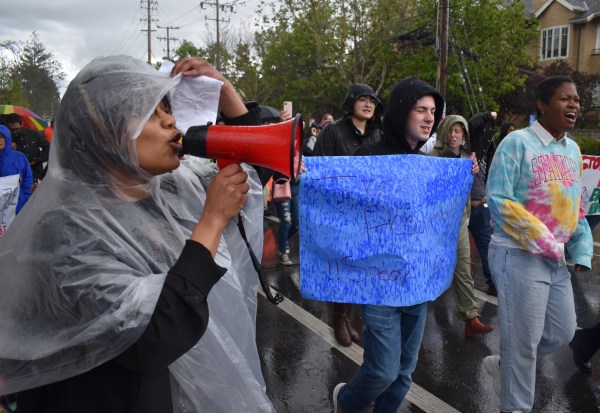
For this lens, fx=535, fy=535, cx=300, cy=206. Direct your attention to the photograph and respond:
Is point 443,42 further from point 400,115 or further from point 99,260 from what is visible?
point 99,260

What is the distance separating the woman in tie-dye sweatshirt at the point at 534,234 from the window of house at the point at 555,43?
34.4 m

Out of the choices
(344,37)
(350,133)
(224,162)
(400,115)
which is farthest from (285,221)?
(344,37)

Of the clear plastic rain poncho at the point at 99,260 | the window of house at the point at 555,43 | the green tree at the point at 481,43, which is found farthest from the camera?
the window of house at the point at 555,43

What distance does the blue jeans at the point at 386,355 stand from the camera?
2463 mm

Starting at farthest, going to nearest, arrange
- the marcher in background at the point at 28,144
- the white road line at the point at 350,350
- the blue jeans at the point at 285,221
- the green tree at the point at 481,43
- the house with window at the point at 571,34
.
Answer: the house with window at the point at 571,34 < the green tree at the point at 481,43 < the marcher in background at the point at 28,144 < the blue jeans at the point at 285,221 < the white road line at the point at 350,350

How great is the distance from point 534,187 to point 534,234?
0.26m

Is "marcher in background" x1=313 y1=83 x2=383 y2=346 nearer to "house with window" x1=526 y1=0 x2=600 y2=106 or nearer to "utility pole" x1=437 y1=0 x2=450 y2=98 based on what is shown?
"utility pole" x1=437 y1=0 x2=450 y2=98

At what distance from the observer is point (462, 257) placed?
14.5ft

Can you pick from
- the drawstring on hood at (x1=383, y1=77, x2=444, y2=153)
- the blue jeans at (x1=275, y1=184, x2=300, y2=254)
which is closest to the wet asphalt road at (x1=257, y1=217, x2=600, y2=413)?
the blue jeans at (x1=275, y1=184, x2=300, y2=254)

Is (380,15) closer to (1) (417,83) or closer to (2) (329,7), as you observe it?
(2) (329,7)

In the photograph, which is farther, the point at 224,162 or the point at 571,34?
the point at 571,34

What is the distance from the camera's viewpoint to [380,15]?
26.3m

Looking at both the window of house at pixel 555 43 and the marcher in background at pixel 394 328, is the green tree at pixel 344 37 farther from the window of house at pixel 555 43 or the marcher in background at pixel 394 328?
the marcher in background at pixel 394 328

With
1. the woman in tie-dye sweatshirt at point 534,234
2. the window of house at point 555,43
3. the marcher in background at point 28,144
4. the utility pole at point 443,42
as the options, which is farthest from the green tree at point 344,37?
the woman in tie-dye sweatshirt at point 534,234
